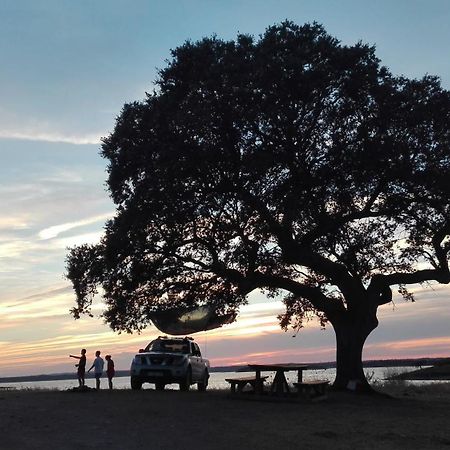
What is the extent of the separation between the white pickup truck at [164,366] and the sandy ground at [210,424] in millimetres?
3603

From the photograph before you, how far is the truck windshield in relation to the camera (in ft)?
84.7

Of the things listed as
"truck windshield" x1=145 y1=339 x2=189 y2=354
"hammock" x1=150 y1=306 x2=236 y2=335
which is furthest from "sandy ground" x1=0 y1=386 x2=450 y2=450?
"hammock" x1=150 y1=306 x2=236 y2=335

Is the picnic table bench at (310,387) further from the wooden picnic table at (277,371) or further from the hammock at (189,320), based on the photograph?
the hammock at (189,320)

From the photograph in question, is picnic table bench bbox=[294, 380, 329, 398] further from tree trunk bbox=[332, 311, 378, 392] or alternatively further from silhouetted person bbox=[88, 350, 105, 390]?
silhouetted person bbox=[88, 350, 105, 390]

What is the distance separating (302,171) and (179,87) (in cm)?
552

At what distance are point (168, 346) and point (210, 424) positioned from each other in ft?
38.0

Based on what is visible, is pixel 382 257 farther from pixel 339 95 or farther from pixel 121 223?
pixel 121 223

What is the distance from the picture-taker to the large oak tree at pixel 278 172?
2075cm

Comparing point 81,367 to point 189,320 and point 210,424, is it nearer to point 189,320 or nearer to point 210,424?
point 189,320

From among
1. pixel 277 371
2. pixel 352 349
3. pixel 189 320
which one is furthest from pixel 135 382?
pixel 352 349

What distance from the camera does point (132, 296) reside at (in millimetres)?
25453

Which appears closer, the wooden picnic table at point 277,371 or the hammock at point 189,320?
the wooden picnic table at point 277,371

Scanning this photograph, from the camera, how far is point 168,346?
1025 inches

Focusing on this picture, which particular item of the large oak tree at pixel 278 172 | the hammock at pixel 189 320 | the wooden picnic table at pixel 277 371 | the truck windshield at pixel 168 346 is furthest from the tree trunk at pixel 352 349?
the truck windshield at pixel 168 346
